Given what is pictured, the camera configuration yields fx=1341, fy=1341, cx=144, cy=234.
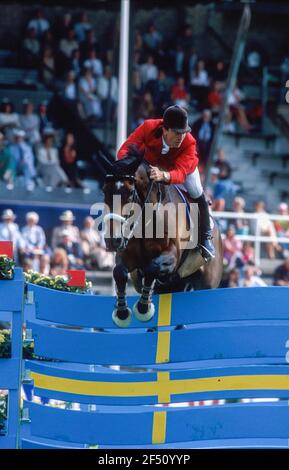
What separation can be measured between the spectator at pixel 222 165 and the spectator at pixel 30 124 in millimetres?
2919

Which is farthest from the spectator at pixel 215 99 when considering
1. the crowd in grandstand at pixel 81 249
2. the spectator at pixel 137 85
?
the crowd in grandstand at pixel 81 249

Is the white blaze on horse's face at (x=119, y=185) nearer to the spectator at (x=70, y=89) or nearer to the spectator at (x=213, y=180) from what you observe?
the spectator at (x=213, y=180)

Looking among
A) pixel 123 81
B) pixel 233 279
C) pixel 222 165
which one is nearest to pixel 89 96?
pixel 222 165

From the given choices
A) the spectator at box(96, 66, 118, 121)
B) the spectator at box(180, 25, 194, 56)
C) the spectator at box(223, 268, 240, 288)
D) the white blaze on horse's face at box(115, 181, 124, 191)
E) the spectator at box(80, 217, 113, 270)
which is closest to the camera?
the white blaze on horse's face at box(115, 181, 124, 191)

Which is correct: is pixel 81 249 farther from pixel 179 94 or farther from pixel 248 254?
pixel 179 94

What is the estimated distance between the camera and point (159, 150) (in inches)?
394

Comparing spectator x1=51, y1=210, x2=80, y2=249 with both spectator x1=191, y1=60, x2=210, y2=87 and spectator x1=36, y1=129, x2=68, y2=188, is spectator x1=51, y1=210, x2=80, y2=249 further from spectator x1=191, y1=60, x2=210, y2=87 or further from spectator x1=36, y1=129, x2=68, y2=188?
spectator x1=191, y1=60, x2=210, y2=87

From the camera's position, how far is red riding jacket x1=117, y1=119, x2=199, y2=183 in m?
9.89

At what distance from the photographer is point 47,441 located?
8.96 m

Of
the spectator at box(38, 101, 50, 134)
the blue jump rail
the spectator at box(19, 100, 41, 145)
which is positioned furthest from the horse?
the spectator at box(38, 101, 50, 134)

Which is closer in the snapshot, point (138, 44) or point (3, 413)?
point (3, 413)

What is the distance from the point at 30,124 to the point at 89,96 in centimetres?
154

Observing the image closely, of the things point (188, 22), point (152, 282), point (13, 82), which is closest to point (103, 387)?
point (152, 282)

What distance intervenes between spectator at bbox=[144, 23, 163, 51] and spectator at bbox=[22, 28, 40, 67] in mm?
1891
